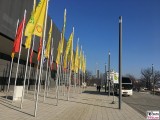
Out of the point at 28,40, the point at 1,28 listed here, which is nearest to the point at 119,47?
the point at 28,40

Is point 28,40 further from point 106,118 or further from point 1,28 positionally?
point 106,118

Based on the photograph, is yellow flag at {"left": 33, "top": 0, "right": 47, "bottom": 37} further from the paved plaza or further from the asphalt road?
the asphalt road

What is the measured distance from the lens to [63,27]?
19.3 m

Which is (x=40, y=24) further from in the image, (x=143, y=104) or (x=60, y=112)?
(x=143, y=104)

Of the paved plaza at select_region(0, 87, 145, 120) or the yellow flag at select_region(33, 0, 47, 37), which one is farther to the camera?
the yellow flag at select_region(33, 0, 47, 37)

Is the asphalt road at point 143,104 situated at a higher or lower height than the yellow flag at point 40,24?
lower

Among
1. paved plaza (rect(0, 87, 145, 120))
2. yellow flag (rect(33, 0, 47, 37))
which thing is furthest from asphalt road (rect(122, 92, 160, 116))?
yellow flag (rect(33, 0, 47, 37))

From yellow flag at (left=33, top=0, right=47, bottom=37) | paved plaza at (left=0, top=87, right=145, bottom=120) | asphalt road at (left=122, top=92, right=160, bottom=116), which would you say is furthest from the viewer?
asphalt road at (left=122, top=92, right=160, bottom=116)

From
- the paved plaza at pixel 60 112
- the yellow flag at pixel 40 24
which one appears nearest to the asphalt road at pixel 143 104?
the paved plaza at pixel 60 112

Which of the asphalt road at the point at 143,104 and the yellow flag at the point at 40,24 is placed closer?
the yellow flag at the point at 40,24

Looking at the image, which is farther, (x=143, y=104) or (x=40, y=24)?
(x=143, y=104)

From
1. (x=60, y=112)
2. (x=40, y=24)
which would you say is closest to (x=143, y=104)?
(x=60, y=112)

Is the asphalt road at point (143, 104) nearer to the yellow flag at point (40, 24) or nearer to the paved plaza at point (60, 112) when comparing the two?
the paved plaza at point (60, 112)

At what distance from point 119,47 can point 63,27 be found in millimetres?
4705
